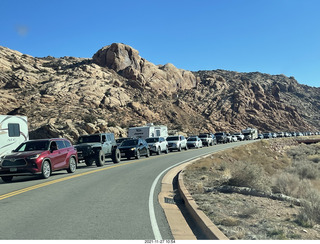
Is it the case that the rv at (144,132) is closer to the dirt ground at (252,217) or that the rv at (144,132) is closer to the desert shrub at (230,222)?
the dirt ground at (252,217)

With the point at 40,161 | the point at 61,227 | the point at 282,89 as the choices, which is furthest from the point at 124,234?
the point at 282,89

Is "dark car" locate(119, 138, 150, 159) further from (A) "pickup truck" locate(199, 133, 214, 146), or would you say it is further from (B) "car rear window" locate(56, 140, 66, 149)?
(A) "pickup truck" locate(199, 133, 214, 146)

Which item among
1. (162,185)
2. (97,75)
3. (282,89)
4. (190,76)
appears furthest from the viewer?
(282,89)

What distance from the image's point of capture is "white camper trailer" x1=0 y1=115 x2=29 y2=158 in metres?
18.2

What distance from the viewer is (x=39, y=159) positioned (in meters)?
13.2

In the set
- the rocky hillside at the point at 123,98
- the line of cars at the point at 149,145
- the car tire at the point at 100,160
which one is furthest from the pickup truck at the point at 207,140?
the car tire at the point at 100,160

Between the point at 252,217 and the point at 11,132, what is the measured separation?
16.6 metres

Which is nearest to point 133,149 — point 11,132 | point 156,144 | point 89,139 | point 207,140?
point 89,139

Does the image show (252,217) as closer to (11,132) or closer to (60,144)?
(60,144)

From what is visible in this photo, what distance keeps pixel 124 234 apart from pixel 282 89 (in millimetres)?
148631

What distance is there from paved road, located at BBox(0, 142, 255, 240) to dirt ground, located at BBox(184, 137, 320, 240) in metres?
1.18

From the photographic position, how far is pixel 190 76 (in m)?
104

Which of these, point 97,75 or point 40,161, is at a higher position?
point 97,75

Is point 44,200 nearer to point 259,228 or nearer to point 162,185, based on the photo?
point 162,185
